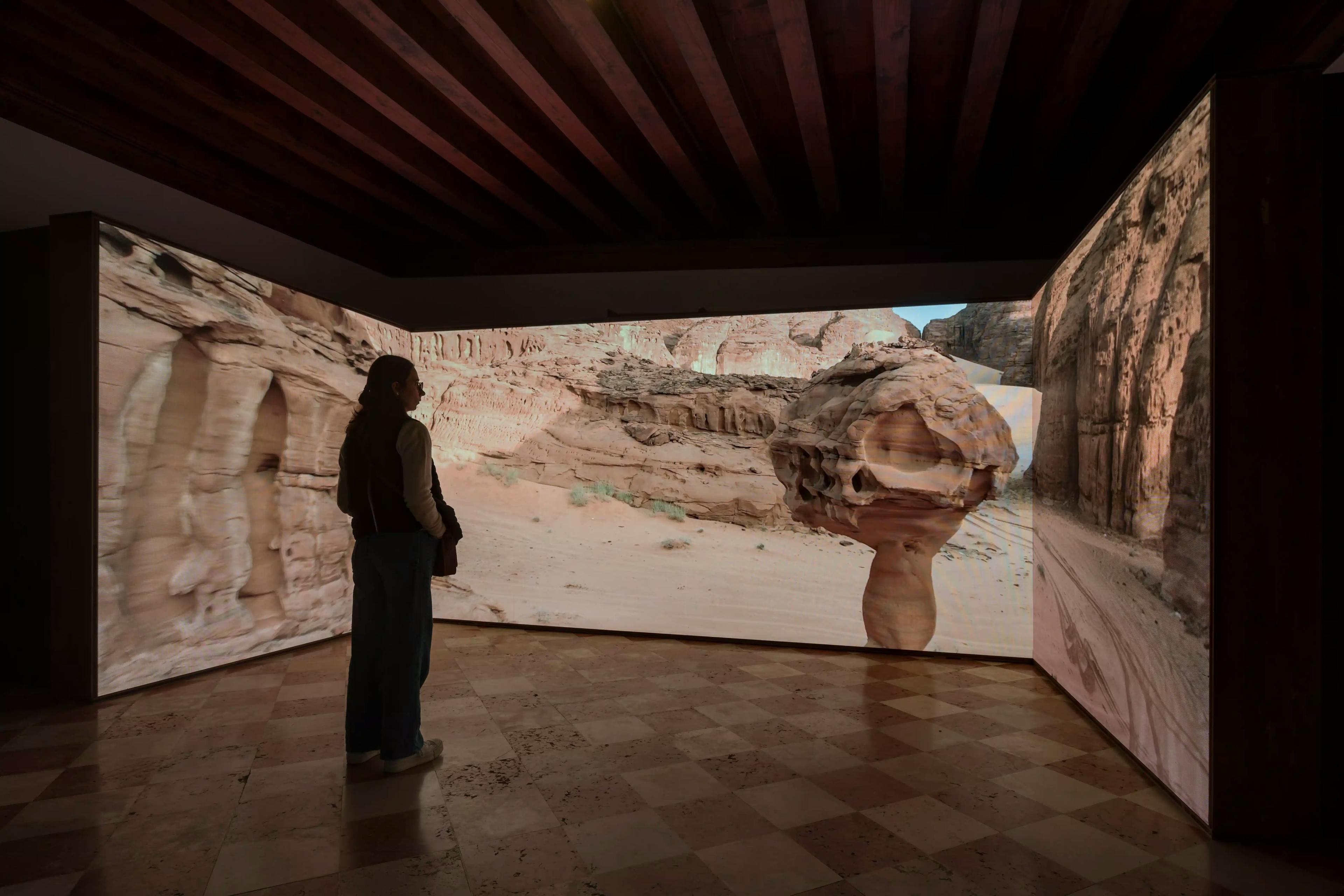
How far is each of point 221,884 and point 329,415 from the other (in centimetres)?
346

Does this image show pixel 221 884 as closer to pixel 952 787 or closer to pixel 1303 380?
pixel 952 787

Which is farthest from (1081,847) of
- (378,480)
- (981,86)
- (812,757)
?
(981,86)

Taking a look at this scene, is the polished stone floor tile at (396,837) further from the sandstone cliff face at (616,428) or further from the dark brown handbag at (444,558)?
the sandstone cliff face at (616,428)

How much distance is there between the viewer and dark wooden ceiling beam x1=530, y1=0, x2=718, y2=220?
262cm

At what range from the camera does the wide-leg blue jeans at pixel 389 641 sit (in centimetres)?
276

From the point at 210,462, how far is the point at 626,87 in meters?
3.23

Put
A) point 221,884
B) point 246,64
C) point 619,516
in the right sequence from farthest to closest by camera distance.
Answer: point 619,516
point 246,64
point 221,884

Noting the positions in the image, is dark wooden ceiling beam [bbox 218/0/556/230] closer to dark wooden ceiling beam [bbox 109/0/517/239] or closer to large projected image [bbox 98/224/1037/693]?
dark wooden ceiling beam [bbox 109/0/517/239]

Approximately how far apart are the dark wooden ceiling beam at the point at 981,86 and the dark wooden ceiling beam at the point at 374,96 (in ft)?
8.54

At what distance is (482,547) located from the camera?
5676 mm

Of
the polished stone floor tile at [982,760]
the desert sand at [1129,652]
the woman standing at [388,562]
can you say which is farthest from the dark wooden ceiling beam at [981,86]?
the polished stone floor tile at [982,760]

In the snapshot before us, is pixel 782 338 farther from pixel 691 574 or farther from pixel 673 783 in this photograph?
pixel 673 783

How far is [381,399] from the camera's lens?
2.80 meters

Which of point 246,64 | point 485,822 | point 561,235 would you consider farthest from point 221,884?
point 561,235
